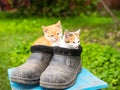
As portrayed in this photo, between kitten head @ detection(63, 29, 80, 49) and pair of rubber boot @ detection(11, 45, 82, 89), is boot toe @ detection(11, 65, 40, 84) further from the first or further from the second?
kitten head @ detection(63, 29, 80, 49)

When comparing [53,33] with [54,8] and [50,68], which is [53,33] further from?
[54,8]

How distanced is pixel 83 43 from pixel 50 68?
2.46 meters

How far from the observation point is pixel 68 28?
18.3ft

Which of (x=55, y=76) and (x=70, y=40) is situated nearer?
(x=55, y=76)

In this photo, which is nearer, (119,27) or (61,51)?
(61,51)

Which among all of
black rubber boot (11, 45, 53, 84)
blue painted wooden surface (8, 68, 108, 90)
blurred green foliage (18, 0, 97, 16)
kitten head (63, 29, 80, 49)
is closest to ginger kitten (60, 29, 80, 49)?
kitten head (63, 29, 80, 49)

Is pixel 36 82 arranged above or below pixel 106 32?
above

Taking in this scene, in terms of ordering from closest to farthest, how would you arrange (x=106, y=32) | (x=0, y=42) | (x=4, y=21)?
(x=0, y=42) → (x=106, y=32) → (x=4, y=21)

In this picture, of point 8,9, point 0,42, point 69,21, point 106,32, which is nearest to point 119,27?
point 106,32

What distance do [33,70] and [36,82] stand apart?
0.08 meters

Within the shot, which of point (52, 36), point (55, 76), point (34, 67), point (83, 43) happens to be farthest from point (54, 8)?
point (55, 76)

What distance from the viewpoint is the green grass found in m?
3.32

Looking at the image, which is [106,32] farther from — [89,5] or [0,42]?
[89,5]

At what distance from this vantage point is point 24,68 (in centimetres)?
212
